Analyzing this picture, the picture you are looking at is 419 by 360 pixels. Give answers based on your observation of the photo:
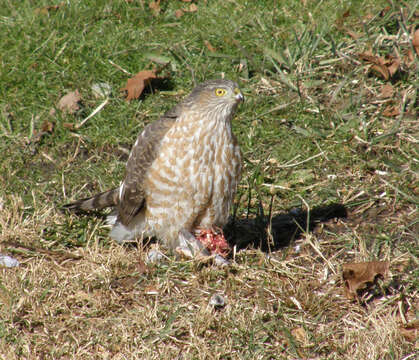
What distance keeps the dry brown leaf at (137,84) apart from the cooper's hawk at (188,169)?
5.70 ft

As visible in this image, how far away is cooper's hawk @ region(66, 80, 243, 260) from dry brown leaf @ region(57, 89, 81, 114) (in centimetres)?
176

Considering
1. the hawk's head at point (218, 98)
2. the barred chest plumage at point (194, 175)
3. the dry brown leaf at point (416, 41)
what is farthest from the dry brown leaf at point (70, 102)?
the dry brown leaf at point (416, 41)

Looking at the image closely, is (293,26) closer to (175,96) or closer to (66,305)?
(175,96)

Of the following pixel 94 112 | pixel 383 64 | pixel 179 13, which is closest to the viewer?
pixel 383 64

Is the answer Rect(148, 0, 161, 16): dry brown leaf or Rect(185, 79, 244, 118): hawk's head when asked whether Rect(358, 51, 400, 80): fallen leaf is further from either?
Rect(148, 0, 161, 16): dry brown leaf

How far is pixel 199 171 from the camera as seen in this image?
4.29m

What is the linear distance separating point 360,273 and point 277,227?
1.12 m

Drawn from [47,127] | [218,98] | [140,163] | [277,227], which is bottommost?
[277,227]

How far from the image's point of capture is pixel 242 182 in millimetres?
5391

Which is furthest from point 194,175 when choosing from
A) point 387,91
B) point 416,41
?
point 416,41

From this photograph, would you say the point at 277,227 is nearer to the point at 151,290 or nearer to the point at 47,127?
the point at 151,290

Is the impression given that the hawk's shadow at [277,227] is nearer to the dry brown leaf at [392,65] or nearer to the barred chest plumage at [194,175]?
the barred chest plumage at [194,175]

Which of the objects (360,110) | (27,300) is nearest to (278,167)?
(360,110)

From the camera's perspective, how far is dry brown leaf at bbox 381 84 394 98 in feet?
19.1
